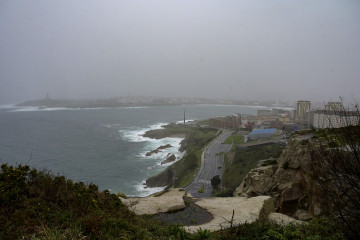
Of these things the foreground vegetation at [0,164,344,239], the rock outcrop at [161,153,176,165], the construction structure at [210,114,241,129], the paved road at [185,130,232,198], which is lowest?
the rock outcrop at [161,153,176,165]

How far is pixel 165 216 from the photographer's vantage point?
538 cm

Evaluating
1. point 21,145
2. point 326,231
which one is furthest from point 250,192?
point 21,145

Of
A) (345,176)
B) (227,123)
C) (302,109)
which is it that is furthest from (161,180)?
(302,109)

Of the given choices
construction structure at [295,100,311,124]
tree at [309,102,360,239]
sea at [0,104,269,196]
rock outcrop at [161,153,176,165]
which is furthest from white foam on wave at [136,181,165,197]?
construction structure at [295,100,311,124]

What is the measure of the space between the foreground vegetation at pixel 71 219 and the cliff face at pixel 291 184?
11.0 feet

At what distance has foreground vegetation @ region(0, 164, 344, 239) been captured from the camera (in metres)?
3.05

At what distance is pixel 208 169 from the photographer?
76.8 ft

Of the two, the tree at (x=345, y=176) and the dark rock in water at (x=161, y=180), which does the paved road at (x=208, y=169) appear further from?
the tree at (x=345, y=176)

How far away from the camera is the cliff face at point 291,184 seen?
24.2ft

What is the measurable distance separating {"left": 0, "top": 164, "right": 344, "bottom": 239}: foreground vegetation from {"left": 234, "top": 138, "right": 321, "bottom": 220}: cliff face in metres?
3.35

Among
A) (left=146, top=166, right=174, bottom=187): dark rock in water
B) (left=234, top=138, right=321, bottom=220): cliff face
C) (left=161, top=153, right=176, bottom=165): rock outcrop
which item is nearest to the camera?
(left=234, top=138, right=321, bottom=220): cliff face

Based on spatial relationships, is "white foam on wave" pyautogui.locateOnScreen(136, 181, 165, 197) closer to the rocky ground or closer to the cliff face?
the cliff face

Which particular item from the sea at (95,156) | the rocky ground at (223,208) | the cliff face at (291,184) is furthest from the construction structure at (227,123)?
the rocky ground at (223,208)

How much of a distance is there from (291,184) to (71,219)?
25.0ft
